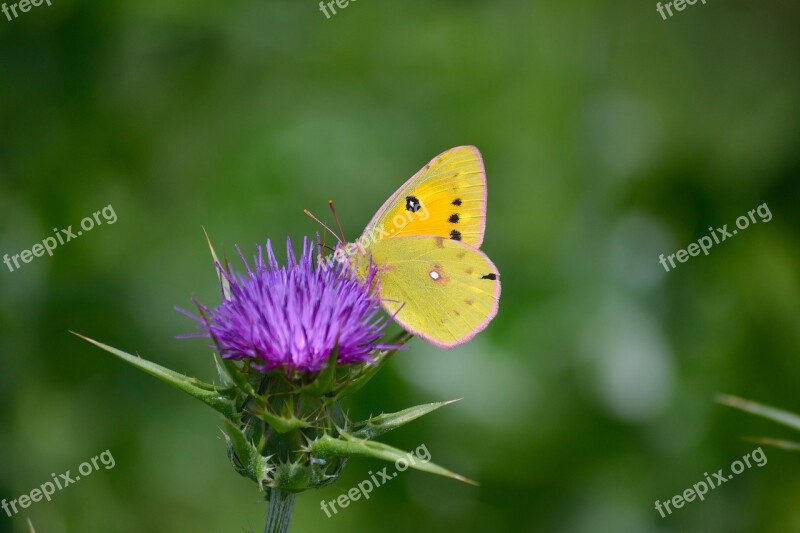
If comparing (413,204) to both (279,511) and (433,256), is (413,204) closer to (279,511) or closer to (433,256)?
(433,256)

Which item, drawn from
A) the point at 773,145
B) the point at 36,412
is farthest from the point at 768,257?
the point at 36,412

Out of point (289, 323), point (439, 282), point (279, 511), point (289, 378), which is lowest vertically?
point (279, 511)

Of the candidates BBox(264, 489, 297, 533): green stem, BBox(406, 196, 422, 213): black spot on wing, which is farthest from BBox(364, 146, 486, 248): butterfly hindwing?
BBox(264, 489, 297, 533): green stem

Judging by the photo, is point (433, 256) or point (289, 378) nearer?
point (289, 378)

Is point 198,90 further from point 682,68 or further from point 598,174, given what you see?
point 682,68

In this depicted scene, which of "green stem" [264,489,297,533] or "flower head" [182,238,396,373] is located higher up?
"flower head" [182,238,396,373]

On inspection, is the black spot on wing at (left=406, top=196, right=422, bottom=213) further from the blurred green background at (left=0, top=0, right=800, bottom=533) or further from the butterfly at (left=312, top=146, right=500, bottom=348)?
the blurred green background at (left=0, top=0, right=800, bottom=533)

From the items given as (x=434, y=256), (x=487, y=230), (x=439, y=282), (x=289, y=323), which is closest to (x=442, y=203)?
(x=434, y=256)
